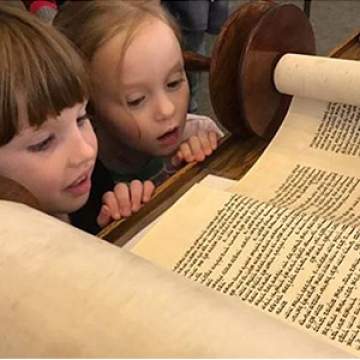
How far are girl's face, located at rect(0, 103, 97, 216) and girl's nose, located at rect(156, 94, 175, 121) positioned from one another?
0.19 m

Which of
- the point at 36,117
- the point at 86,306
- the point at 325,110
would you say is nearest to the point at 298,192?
the point at 325,110

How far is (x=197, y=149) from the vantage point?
29.1 inches

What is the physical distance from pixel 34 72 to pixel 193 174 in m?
0.18

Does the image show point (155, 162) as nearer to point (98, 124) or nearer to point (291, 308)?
point (98, 124)

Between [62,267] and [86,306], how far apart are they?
32 millimetres

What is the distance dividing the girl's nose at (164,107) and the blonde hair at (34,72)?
168 millimetres

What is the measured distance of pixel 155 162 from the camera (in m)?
1.00

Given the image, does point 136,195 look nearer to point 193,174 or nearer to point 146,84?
point 193,174

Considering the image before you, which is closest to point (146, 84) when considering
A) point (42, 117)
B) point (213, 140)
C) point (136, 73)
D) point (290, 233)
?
point (136, 73)

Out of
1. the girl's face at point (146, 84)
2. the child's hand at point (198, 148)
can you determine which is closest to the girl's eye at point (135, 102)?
the girl's face at point (146, 84)

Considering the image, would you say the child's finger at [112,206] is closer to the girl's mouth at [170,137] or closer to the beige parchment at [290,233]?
the beige parchment at [290,233]

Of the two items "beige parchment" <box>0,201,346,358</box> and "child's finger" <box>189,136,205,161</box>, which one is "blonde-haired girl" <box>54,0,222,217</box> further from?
"beige parchment" <box>0,201,346,358</box>

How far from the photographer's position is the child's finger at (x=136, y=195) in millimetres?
654

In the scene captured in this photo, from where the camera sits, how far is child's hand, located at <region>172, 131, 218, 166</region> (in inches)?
28.8
